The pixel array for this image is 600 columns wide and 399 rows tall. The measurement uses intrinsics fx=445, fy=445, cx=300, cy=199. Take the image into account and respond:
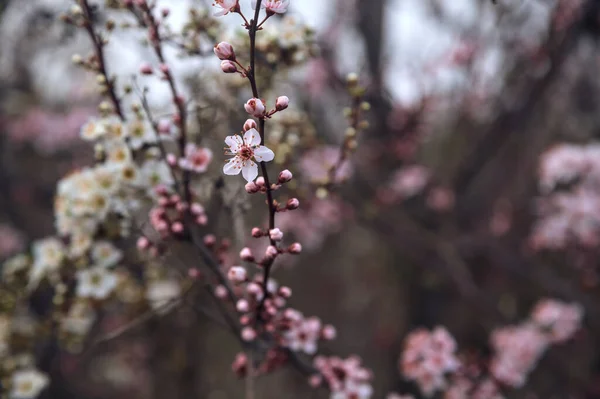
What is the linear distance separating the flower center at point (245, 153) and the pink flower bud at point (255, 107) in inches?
3.6

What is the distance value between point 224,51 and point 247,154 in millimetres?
238

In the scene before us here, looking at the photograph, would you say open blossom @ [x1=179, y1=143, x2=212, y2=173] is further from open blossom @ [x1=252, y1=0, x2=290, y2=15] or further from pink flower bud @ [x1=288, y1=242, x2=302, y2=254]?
open blossom @ [x1=252, y1=0, x2=290, y2=15]

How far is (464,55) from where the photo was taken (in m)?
4.21

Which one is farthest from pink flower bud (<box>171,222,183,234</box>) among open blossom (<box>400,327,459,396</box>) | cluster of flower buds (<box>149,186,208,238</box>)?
open blossom (<box>400,327,459,396</box>)

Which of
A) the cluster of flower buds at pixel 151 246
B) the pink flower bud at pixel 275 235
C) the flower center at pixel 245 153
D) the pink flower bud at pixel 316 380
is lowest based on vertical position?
the pink flower bud at pixel 316 380

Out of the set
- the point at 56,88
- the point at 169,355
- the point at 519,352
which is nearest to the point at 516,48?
the point at 519,352

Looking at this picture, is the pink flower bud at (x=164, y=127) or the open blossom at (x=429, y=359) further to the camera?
the open blossom at (x=429, y=359)

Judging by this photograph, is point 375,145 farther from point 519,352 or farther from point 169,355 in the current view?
point 169,355

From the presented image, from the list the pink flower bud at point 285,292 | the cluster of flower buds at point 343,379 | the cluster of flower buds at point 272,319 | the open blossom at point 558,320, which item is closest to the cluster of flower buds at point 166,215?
the cluster of flower buds at point 272,319

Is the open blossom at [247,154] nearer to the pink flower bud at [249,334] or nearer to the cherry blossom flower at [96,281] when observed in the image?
the pink flower bud at [249,334]

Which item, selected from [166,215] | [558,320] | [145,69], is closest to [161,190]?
[166,215]

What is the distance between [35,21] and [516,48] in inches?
153

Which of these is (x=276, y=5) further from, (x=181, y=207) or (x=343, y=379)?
(x=343, y=379)

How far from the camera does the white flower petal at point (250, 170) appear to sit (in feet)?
3.27
